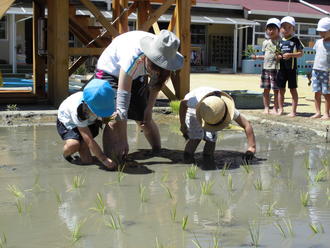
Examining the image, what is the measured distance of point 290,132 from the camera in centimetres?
710

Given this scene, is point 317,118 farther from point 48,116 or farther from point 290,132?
point 48,116

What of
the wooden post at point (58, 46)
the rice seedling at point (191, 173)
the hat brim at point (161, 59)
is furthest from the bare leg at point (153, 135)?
the wooden post at point (58, 46)

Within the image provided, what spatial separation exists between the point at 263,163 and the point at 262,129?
2.27m

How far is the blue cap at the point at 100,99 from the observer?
444cm

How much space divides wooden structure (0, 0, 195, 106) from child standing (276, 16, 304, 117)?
73.2 inches

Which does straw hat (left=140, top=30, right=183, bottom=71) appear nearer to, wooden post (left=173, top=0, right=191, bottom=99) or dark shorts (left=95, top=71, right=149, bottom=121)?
dark shorts (left=95, top=71, right=149, bottom=121)

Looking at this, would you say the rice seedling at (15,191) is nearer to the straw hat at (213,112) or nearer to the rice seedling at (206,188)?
the rice seedling at (206,188)

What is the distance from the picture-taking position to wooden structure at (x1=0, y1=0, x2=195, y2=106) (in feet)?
29.0

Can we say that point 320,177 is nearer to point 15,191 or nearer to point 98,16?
point 15,191

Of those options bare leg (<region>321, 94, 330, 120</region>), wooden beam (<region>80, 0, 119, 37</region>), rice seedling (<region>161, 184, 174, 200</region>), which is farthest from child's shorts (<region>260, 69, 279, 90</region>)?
rice seedling (<region>161, 184, 174, 200</region>)

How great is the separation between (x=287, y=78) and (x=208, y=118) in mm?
4042

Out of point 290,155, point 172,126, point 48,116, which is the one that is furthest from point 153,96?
point 48,116

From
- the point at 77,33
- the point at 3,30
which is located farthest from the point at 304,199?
the point at 3,30

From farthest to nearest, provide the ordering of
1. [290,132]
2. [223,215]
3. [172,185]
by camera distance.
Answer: [290,132]
[172,185]
[223,215]
